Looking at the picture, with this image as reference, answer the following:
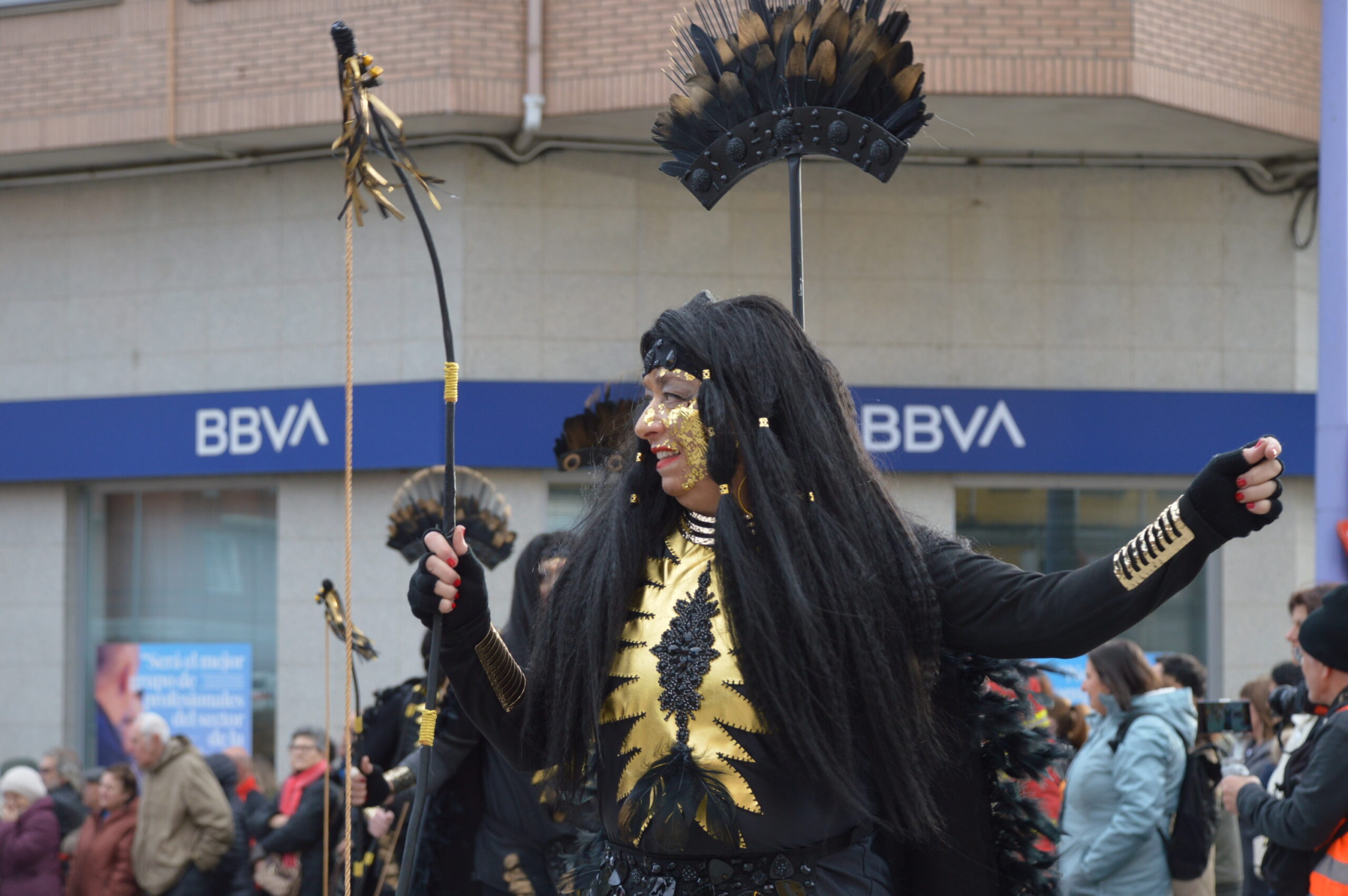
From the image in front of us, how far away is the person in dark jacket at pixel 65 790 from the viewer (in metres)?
8.79

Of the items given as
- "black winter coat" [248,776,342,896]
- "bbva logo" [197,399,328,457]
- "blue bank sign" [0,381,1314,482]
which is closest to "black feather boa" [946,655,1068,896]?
"black winter coat" [248,776,342,896]

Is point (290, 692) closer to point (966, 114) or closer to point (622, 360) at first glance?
point (622, 360)

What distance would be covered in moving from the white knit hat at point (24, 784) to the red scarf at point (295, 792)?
157 cm

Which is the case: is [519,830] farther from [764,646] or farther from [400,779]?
[764,646]

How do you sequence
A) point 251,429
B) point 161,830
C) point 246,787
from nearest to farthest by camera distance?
point 161,830 → point 246,787 → point 251,429

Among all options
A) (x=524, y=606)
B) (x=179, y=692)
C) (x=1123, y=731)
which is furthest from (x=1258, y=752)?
(x=179, y=692)

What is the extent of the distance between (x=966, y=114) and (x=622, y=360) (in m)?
2.73

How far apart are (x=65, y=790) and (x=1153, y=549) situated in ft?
26.4

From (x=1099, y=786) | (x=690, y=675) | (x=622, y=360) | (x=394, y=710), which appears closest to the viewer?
(x=690, y=675)

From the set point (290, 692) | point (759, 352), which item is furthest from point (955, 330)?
point (759, 352)

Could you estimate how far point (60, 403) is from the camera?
11.1m

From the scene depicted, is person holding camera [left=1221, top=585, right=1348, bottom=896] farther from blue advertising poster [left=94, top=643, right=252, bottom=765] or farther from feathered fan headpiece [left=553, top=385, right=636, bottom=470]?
blue advertising poster [left=94, top=643, right=252, bottom=765]

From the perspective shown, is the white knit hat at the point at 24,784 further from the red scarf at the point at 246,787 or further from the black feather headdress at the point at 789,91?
the black feather headdress at the point at 789,91

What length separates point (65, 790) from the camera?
29.8 ft
